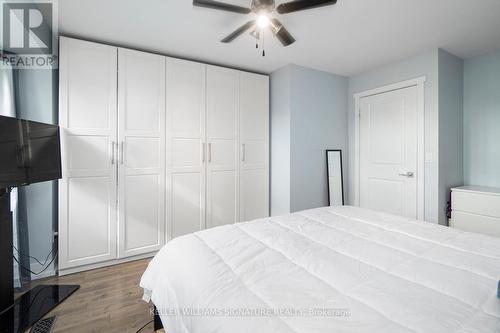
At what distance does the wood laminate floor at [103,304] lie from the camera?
1.69 m

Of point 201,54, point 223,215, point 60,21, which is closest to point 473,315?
point 223,215

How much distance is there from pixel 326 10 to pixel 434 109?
185 centimetres

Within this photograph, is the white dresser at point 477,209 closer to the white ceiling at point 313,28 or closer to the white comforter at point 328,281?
the white comforter at point 328,281

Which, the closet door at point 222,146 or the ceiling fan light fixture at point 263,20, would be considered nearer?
the ceiling fan light fixture at point 263,20

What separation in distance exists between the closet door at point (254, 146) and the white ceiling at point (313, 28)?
0.44 meters

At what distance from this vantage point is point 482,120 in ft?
9.78

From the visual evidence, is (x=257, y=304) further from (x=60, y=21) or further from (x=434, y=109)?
(x=434, y=109)

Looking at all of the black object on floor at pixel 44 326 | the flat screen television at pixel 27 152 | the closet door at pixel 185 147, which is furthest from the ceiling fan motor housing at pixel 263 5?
the black object on floor at pixel 44 326

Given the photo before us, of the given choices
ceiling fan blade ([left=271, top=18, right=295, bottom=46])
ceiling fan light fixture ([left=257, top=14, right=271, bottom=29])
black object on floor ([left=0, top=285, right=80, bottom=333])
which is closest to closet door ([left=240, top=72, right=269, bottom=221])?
ceiling fan blade ([left=271, top=18, right=295, bottom=46])

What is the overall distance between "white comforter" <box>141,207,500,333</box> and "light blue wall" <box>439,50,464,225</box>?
1.61 metres

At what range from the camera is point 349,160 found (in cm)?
388

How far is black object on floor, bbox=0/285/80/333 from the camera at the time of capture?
1622mm

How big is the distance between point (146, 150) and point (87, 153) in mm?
566

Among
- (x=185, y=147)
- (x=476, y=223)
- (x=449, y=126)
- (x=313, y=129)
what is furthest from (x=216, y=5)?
(x=476, y=223)
